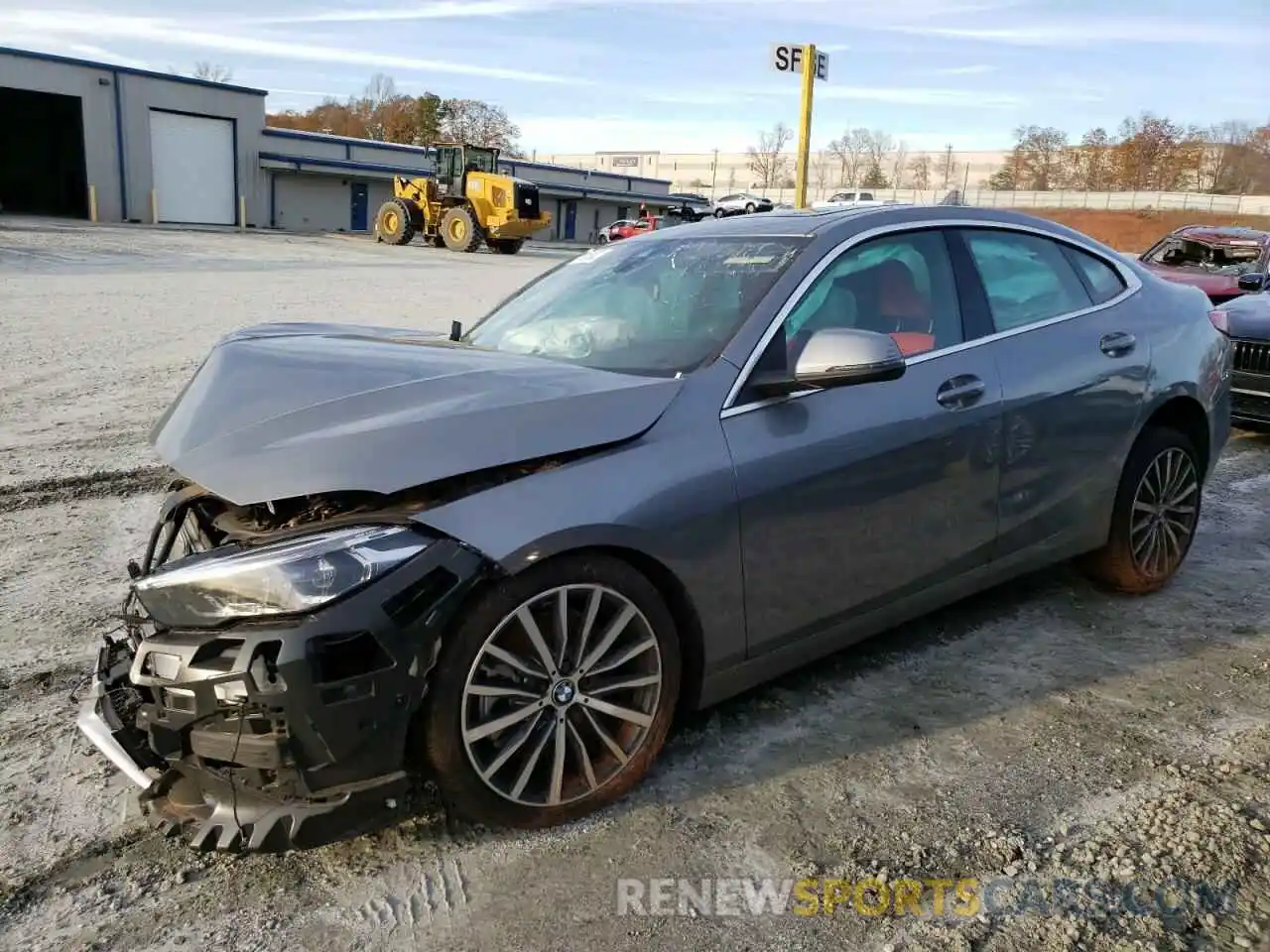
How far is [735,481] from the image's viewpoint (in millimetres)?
2871

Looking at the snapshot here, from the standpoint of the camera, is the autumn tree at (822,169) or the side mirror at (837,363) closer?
the side mirror at (837,363)

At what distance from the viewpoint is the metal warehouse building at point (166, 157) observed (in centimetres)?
3853

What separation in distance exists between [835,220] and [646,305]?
28.9 inches

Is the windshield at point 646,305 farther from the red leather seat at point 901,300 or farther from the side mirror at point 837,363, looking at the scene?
the red leather seat at point 901,300

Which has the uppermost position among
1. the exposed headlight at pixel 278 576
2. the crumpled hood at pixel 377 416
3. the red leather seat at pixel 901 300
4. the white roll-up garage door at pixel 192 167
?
the white roll-up garage door at pixel 192 167

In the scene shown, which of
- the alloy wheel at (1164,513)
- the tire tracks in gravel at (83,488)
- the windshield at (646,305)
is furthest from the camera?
the tire tracks in gravel at (83,488)

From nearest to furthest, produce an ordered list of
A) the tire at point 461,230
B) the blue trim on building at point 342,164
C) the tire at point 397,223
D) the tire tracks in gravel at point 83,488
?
the tire tracks in gravel at point 83,488 → the tire at point 461,230 → the tire at point 397,223 → the blue trim on building at point 342,164

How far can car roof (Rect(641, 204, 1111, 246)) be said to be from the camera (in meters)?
3.52

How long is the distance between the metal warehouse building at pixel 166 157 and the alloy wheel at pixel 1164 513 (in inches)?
1355

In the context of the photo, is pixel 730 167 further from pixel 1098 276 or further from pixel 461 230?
pixel 1098 276

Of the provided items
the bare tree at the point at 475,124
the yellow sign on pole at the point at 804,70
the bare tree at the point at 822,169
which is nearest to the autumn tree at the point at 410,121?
the bare tree at the point at 475,124

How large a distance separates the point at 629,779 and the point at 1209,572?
3.56m

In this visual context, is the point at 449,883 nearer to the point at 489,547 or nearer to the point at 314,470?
the point at 489,547

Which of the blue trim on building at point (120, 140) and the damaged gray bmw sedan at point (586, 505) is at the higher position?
the blue trim on building at point (120, 140)
